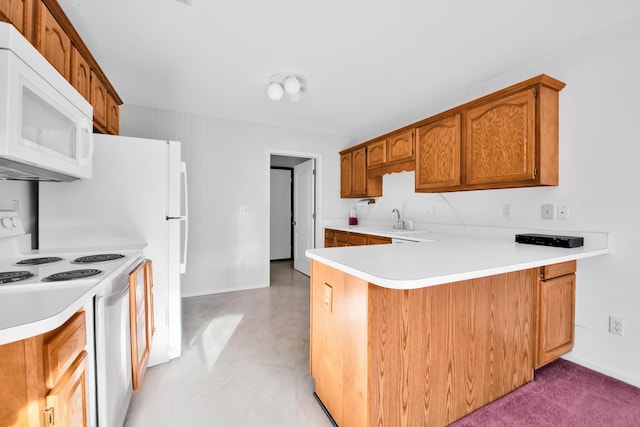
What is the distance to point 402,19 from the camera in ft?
5.72

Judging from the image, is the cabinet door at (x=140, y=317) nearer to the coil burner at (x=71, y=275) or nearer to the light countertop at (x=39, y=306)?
the coil burner at (x=71, y=275)

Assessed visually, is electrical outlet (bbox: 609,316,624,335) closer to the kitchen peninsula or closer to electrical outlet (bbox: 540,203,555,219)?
the kitchen peninsula

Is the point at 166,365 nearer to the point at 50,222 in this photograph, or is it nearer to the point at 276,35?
the point at 50,222

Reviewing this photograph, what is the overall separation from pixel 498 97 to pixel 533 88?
0.76 ft

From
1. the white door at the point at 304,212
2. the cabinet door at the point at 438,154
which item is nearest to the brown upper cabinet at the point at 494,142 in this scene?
the cabinet door at the point at 438,154

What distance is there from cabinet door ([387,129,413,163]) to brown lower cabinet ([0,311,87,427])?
3041mm

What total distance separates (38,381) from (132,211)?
1.36 metres

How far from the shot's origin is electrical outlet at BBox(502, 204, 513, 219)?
2.37 m

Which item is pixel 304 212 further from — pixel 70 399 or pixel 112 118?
pixel 70 399

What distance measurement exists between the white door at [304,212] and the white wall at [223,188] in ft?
1.87

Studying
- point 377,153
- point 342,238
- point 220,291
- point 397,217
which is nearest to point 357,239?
point 342,238

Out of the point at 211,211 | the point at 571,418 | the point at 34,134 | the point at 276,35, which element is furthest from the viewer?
the point at 211,211

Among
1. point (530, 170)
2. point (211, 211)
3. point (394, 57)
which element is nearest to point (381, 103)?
point (394, 57)

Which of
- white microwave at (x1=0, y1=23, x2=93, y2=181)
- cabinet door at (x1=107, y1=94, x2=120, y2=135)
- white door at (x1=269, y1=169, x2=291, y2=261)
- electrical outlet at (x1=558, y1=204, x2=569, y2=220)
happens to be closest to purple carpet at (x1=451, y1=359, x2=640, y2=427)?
electrical outlet at (x1=558, y1=204, x2=569, y2=220)
